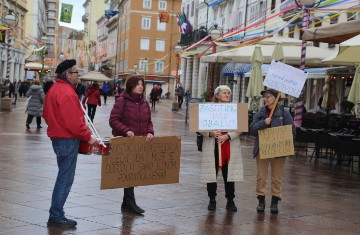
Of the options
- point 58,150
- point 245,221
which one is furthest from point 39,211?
point 245,221

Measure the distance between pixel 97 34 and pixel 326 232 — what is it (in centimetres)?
15100

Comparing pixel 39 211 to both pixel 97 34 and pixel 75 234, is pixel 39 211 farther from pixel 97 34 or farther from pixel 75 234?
pixel 97 34

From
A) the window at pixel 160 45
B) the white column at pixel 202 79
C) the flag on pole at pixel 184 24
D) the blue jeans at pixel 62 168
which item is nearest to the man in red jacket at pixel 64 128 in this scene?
the blue jeans at pixel 62 168

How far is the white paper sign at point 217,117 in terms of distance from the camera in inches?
382

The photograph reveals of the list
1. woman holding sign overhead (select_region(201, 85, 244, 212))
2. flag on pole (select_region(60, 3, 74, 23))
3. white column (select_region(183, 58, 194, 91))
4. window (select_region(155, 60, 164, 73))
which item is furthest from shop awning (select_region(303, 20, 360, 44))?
flag on pole (select_region(60, 3, 74, 23))

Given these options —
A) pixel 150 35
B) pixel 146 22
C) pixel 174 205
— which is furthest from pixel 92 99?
pixel 146 22

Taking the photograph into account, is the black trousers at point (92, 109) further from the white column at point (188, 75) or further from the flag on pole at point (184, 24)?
the white column at point (188, 75)

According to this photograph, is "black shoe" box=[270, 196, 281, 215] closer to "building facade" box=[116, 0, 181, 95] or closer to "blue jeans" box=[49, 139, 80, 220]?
"blue jeans" box=[49, 139, 80, 220]

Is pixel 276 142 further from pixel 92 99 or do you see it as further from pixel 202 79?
pixel 202 79

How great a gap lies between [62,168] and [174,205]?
2.23 meters

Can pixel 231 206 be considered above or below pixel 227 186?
below

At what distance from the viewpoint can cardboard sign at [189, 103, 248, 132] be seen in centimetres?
969

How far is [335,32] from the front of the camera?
15578mm

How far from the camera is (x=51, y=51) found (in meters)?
174
